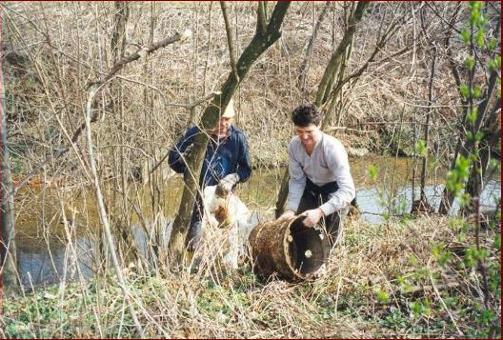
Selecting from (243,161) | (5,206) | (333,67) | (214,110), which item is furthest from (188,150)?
(5,206)

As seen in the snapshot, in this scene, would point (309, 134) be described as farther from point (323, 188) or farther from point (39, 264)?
point (39, 264)

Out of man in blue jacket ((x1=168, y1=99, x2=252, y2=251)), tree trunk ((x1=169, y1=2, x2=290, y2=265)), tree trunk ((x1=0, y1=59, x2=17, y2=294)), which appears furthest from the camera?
tree trunk ((x1=0, y1=59, x2=17, y2=294))

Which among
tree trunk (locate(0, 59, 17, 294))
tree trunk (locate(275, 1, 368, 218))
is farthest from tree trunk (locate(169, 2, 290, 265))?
tree trunk (locate(0, 59, 17, 294))

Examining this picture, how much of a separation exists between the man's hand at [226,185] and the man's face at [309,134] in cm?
87

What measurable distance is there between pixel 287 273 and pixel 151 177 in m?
1.42

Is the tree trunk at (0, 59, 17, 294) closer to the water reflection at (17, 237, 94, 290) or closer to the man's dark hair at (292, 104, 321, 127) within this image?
the water reflection at (17, 237, 94, 290)

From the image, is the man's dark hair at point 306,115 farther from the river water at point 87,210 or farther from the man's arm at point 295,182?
the river water at point 87,210

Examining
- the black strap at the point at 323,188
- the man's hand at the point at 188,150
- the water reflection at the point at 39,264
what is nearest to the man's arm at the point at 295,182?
the black strap at the point at 323,188

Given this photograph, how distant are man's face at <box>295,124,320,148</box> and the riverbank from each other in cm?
94

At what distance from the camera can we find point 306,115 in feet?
15.5

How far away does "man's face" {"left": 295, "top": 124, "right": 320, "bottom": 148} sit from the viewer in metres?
4.80

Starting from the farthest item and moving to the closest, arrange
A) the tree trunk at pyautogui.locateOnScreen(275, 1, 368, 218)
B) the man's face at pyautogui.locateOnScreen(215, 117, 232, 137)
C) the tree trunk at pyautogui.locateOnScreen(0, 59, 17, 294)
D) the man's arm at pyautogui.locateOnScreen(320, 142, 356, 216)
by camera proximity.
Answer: the tree trunk at pyautogui.locateOnScreen(0, 59, 17, 294), the tree trunk at pyautogui.locateOnScreen(275, 1, 368, 218), the man's face at pyautogui.locateOnScreen(215, 117, 232, 137), the man's arm at pyautogui.locateOnScreen(320, 142, 356, 216)

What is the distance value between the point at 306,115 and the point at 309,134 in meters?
0.17

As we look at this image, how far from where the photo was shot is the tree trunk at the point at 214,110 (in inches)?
184
